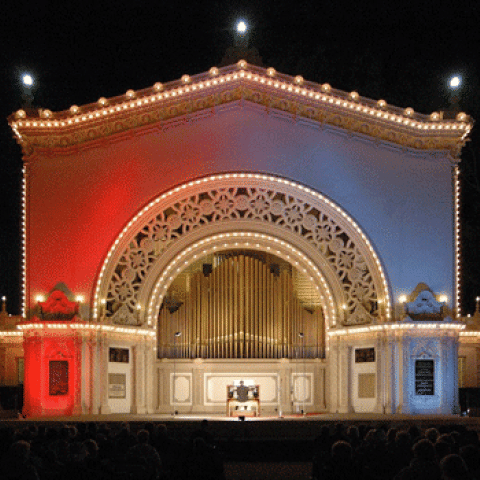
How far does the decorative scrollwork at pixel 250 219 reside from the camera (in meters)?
31.5

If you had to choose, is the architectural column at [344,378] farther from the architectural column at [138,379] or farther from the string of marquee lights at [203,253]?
the architectural column at [138,379]

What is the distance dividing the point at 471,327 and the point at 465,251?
11.0 metres

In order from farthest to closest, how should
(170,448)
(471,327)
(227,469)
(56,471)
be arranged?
(471,327) < (227,469) < (170,448) < (56,471)

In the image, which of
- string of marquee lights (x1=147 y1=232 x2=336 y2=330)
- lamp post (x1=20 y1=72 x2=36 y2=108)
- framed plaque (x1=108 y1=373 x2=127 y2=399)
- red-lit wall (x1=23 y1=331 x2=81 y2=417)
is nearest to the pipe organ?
string of marquee lights (x1=147 y1=232 x2=336 y2=330)

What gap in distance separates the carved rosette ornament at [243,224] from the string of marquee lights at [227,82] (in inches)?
120

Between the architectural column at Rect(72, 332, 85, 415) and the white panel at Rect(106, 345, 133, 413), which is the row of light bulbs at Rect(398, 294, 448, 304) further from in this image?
the architectural column at Rect(72, 332, 85, 415)

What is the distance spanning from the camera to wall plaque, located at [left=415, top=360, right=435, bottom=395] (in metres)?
30.4


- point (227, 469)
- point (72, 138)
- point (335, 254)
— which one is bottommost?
point (227, 469)

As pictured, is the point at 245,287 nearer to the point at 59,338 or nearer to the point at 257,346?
the point at 257,346

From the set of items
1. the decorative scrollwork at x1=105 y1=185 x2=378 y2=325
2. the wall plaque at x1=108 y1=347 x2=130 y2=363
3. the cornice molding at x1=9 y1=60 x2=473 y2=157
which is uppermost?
the cornice molding at x1=9 y1=60 x2=473 y2=157

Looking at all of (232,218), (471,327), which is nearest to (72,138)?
(232,218)

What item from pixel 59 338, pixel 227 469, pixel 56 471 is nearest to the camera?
pixel 56 471

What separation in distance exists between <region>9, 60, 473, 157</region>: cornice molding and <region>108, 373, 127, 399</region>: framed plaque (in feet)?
24.3

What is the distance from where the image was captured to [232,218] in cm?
3209
